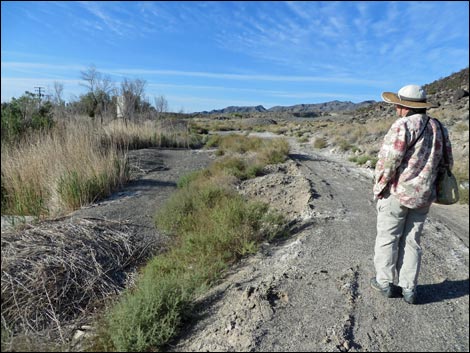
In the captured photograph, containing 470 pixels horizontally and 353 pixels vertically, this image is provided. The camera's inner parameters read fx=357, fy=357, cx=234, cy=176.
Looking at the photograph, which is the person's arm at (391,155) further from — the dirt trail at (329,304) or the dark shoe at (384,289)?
the dirt trail at (329,304)

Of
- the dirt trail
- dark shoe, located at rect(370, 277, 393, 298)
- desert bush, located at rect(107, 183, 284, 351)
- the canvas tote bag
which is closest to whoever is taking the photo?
the dirt trail

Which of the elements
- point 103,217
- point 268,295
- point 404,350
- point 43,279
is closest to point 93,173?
point 103,217

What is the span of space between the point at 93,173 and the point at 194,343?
5708 millimetres

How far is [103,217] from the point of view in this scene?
20.2ft

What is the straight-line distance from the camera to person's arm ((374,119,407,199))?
3088 millimetres

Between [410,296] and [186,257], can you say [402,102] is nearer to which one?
[410,296]

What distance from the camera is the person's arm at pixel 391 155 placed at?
10.1ft

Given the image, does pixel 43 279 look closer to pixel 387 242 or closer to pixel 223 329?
pixel 223 329

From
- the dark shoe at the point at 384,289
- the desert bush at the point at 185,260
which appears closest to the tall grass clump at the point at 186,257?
the desert bush at the point at 185,260

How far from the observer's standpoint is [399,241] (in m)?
3.46

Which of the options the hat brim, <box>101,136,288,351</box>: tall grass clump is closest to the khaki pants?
the hat brim

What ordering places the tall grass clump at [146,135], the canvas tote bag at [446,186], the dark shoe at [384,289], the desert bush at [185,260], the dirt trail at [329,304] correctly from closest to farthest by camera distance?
the dirt trail at [329,304] < the desert bush at [185,260] < the canvas tote bag at [446,186] < the dark shoe at [384,289] < the tall grass clump at [146,135]

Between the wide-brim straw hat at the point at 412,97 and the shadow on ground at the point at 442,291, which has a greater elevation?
the wide-brim straw hat at the point at 412,97

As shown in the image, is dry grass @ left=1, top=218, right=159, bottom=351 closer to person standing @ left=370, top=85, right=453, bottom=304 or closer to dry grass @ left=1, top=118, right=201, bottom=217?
dry grass @ left=1, top=118, right=201, bottom=217
